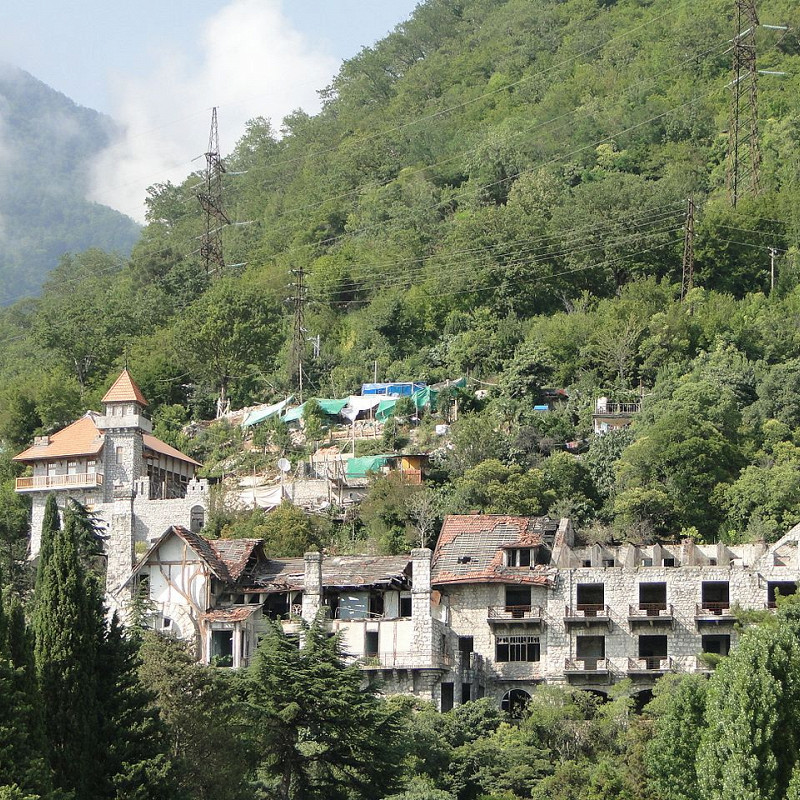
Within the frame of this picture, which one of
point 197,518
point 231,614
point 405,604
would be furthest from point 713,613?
point 197,518

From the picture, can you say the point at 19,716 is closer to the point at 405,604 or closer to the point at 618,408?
the point at 405,604

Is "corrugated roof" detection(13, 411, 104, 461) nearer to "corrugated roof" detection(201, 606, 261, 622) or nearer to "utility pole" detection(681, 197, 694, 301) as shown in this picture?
"corrugated roof" detection(201, 606, 261, 622)

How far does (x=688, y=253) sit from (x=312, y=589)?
43995mm

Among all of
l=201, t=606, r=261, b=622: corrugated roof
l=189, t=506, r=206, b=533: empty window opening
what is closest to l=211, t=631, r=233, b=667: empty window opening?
l=201, t=606, r=261, b=622: corrugated roof

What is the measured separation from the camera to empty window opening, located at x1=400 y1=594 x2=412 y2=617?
59.4m

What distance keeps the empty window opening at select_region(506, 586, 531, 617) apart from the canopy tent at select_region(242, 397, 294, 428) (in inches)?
1301

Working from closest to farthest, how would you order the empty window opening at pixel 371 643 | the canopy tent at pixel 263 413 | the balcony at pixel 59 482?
the empty window opening at pixel 371 643, the balcony at pixel 59 482, the canopy tent at pixel 263 413

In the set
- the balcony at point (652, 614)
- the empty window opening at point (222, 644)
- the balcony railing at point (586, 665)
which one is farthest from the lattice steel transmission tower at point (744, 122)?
the empty window opening at point (222, 644)

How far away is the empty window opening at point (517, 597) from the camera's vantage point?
59719 millimetres

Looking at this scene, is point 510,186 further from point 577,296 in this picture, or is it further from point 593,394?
point 593,394

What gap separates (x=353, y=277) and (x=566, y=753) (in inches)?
2414

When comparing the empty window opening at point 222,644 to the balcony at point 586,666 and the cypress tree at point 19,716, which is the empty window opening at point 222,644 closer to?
the balcony at point 586,666

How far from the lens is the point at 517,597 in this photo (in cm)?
6000

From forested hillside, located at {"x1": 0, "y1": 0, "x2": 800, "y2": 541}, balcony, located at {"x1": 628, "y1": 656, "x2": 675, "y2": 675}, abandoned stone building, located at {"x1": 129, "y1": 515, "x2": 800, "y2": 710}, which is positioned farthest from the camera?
forested hillside, located at {"x1": 0, "y1": 0, "x2": 800, "y2": 541}
